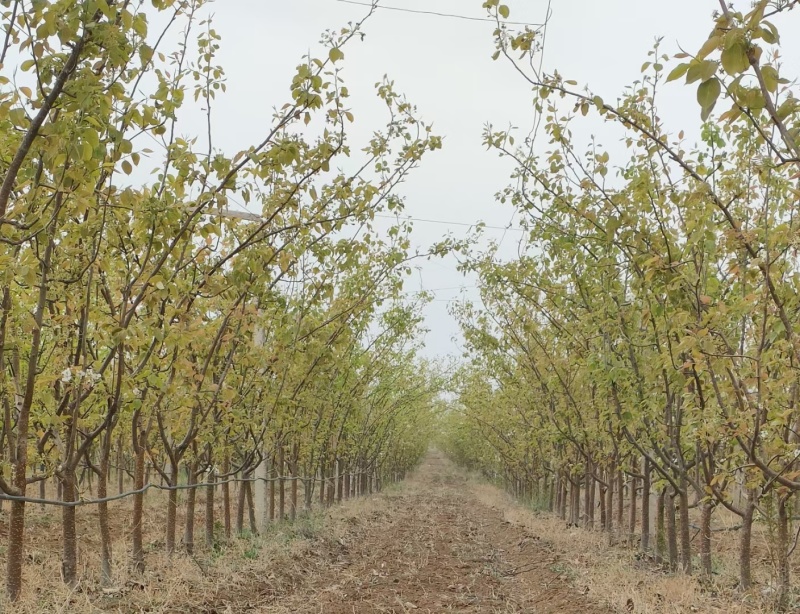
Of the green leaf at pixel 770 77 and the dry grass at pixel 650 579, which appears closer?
the green leaf at pixel 770 77

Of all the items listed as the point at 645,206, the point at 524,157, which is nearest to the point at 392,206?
the point at 524,157

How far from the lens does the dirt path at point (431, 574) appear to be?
24.0 ft

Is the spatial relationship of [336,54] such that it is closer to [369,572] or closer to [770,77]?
[770,77]

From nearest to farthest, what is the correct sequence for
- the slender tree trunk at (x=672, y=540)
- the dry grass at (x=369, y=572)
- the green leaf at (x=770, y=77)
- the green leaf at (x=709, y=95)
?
the green leaf at (x=709, y=95) → the green leaf at (x=770, y=77) → the dry grass at (x=369, y=572) → the slender tree trunk at (x=672, y=540)

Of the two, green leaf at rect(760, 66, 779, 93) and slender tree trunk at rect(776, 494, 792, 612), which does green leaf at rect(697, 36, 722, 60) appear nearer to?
green leaf at rect(760, 66, 779, 93)

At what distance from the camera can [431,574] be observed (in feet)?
30.4

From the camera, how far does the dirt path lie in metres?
7.31

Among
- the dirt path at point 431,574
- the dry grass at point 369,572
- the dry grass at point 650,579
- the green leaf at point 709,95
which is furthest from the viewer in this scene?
the dirt path at point 431,574

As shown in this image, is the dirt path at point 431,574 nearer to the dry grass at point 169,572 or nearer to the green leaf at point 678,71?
the dry grass at point 169,572

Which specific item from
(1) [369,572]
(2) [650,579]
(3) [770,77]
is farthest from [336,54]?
(1) [369,572]

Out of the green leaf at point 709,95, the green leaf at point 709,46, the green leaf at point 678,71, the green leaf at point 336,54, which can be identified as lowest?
the green leaf at point 709,95

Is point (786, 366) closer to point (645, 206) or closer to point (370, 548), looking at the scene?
point (645, 206)

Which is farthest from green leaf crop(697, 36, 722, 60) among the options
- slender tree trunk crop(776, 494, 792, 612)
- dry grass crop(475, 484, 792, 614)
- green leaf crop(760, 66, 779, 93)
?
dry grass crop(475, 484, 792, 614)

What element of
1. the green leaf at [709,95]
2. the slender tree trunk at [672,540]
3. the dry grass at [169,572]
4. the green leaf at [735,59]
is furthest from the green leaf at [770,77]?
the slender tree trunk at [672,540]
